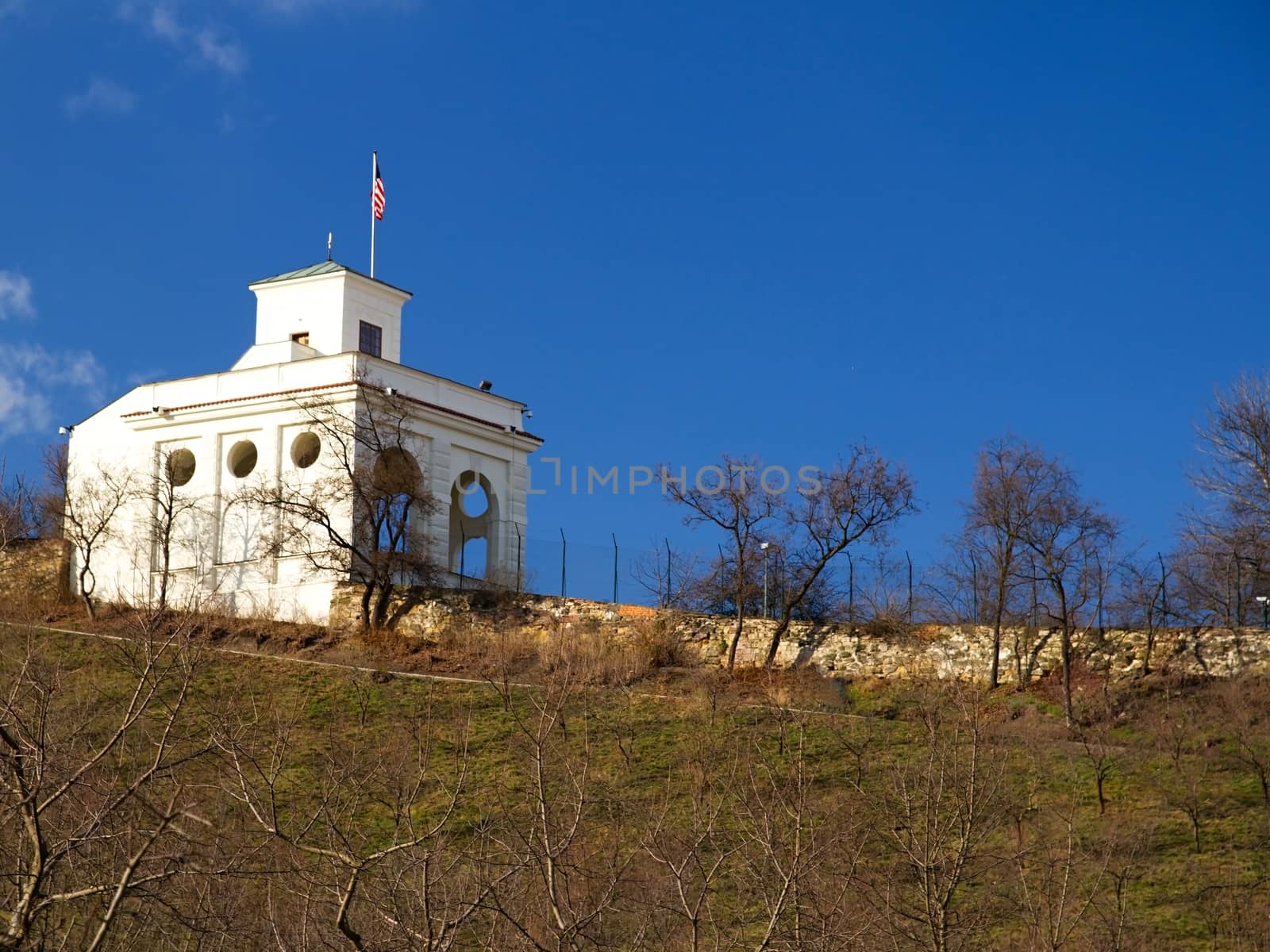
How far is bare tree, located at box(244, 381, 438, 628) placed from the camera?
44.5m

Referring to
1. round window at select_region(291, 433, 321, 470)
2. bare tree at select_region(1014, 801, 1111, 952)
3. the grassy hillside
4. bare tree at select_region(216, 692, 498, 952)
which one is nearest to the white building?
round window at select_region(291, 433, 321, 470)

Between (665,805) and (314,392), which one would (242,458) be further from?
(665,805)

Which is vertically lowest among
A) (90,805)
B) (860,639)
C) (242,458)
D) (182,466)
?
(90,805)

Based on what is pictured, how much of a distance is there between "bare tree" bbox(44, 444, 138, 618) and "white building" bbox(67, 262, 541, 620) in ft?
0.38

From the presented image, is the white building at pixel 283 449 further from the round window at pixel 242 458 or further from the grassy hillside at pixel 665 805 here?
the grassy hillside at pixel 665 805

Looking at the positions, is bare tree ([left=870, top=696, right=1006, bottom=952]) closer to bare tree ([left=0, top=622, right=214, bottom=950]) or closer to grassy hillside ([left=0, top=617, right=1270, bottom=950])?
grassy hillside ([left=0, top=617, right=1270, bottom=950])

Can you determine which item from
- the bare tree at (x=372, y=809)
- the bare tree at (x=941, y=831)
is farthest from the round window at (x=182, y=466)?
the bare tree at (x=941, y=831)

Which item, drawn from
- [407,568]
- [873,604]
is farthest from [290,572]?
[873,604]

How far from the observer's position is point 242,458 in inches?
1908

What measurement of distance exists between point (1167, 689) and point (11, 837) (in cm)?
2419

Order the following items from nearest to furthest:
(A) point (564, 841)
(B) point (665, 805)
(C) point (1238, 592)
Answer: (A) point (564, 841), (B) point (665, 805), (C) point (1238, 592)

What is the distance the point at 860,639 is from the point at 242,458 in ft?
54.0

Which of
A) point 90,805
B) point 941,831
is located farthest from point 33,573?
point 941,831

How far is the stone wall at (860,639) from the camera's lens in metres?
41.1
